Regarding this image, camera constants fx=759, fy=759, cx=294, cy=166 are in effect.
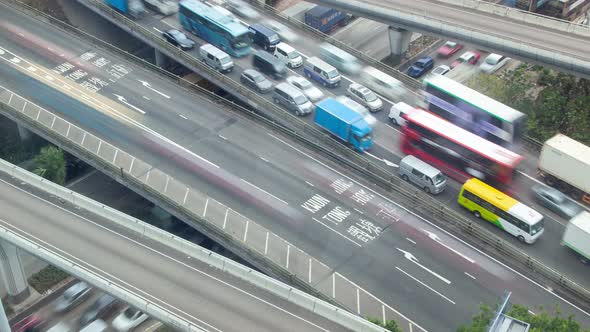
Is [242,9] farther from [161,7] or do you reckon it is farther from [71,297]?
[71,297]

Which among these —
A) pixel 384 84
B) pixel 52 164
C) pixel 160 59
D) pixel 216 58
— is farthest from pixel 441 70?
pixel 52 164

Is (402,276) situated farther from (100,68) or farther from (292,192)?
(100,68)

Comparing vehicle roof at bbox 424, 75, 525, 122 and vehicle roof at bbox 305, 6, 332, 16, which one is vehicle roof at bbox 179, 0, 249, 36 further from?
vehicle roof at bbox 424, 75, 525, 122

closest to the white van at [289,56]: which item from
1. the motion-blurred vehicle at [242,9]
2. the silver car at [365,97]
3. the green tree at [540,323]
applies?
the silver car at [365,97]

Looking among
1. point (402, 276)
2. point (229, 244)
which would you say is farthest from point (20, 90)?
point (402, 276)

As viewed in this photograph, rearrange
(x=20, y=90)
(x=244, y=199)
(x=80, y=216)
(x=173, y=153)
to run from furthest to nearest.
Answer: (x=20, y=90) < (x=173, y=153) < (x=244, y=199) < (x=80, y=216)

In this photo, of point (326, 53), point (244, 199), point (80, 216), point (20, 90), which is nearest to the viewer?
point (80, 216)

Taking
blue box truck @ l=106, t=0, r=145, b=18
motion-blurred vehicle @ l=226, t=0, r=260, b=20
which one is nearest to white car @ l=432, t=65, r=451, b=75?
motion-blurred vehicle @ l=226, t=0, r=260, b=20
